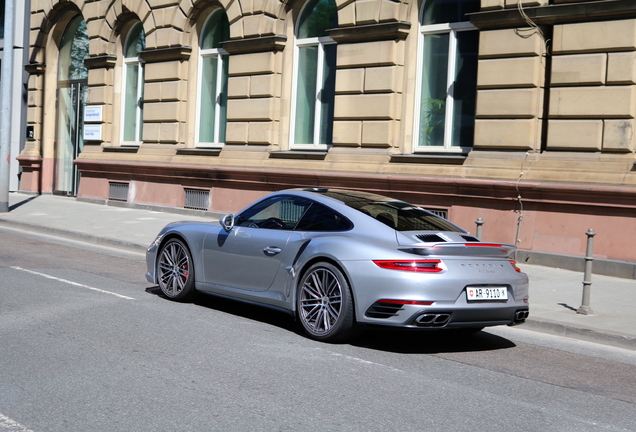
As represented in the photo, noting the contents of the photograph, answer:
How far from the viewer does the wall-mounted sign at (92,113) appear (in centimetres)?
2428

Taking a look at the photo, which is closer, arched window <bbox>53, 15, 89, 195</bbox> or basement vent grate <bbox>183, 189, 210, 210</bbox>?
basement vent grate <bbox>183, 189, 210, 210</bbox>

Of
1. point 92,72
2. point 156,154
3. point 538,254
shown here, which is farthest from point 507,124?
point 92,72

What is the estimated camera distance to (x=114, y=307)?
28.4 ft

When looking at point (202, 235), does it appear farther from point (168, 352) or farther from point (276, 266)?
point (168, 352)

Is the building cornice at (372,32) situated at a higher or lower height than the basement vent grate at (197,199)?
higher

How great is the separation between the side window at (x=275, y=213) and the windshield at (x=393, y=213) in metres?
0.35

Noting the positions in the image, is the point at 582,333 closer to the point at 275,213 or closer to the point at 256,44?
the point at 275,213

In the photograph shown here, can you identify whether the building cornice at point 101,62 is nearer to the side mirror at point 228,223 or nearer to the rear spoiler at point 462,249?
the side mirror at point 228,223

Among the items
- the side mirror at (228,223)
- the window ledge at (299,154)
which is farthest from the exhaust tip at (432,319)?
the window ledge at (299,154)

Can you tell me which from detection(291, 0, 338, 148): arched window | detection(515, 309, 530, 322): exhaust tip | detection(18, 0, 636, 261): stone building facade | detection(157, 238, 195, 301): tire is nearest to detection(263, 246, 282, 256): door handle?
detection(157, 238, 195, 301): tire

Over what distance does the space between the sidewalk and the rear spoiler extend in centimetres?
166

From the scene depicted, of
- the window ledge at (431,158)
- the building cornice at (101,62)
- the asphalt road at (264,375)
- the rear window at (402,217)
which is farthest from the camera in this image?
the building cornice at (101,62)

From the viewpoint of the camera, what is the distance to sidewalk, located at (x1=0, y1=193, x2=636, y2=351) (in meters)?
8.70

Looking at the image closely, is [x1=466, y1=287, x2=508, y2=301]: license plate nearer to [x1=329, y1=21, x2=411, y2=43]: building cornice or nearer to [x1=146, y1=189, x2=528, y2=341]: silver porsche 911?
[x1=146, y1=189, x2=528, y2=341]: silver porsche 911
